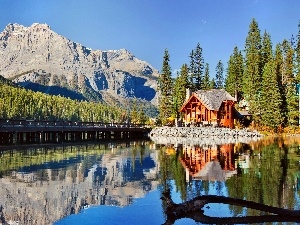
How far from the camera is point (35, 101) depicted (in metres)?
167

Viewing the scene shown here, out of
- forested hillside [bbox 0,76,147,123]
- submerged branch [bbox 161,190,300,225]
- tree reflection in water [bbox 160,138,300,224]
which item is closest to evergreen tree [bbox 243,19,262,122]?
forested hillside [bbox 0,76,147,123]

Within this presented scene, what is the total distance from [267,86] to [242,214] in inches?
2413

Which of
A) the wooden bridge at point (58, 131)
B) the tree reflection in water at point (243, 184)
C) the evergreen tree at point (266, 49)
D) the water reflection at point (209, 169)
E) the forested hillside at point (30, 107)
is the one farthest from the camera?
the forested hillside at point (30, 107)

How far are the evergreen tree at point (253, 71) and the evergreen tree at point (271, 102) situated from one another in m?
1.94

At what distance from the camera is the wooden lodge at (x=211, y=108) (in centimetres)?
6700

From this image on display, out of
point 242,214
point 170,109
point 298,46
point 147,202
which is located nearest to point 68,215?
point 147,202

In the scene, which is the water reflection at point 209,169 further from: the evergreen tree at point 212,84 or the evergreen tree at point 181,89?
the evergreen tree at point 212,84

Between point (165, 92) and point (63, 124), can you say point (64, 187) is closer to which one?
point (63, 124)

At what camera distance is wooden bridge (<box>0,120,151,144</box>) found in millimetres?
47688

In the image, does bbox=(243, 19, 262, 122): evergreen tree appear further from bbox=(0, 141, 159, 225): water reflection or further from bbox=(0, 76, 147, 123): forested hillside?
bbox=(0, 141, 159, 225): water reflection

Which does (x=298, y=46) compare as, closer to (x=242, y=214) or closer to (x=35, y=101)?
(x=242, y=214)

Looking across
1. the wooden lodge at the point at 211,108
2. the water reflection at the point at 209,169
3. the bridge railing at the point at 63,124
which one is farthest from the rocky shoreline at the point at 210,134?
the water reflection at the point at 209,169

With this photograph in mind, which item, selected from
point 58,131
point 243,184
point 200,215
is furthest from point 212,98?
point 200,215

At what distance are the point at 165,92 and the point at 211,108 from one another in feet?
50.2
